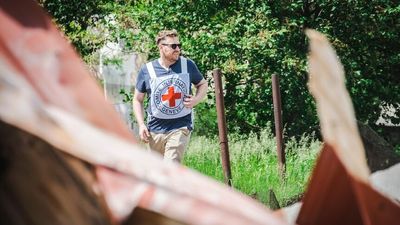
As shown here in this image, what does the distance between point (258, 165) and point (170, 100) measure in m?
2.47

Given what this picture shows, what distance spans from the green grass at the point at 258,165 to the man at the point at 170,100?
770 millimetres

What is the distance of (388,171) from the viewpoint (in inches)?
65.9

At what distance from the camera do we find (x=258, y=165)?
8.97 m

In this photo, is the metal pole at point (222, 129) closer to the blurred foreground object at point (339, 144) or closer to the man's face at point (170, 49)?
the man's face at point (170, 49)

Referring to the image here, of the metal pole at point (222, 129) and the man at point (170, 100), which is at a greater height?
the man at point (170, 100)

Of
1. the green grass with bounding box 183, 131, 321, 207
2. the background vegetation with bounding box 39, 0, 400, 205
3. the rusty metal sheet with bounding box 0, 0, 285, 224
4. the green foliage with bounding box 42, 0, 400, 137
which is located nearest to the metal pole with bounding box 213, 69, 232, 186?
→ the green grass with bounding box 183, 131, 321, 207

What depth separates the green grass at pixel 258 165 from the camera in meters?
7.40

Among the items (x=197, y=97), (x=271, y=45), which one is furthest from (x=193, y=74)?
(x=271, y=45)

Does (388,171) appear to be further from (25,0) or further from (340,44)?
(340,44)

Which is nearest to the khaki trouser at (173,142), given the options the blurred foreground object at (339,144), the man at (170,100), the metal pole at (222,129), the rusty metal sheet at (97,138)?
the man at (170,100)

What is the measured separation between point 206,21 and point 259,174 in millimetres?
4608

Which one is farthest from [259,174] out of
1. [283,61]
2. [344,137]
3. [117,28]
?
[344,137]

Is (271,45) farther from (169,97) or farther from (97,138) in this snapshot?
(97,138)

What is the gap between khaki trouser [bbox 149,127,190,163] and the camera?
6766mm
